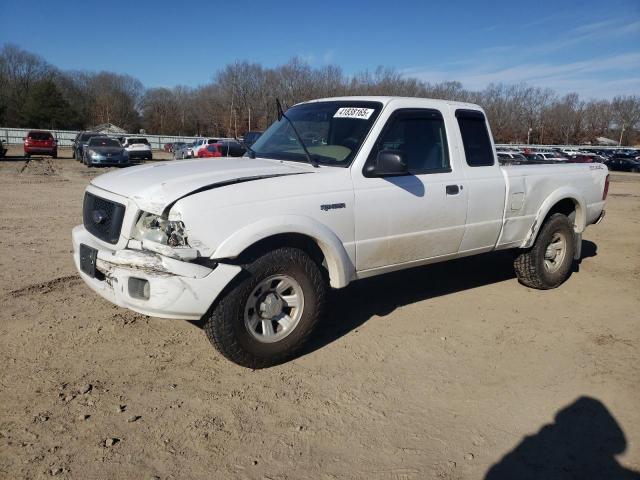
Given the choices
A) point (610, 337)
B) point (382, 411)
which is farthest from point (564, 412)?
point (610, 337)

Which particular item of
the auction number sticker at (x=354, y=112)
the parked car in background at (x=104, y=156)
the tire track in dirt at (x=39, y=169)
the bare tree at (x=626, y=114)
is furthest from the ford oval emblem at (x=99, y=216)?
the bare tree at (x=626, y=114)

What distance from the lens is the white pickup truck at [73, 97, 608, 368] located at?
344 centimetres

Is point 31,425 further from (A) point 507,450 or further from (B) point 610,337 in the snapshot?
(B) point 610,337

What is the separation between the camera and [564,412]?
11.3 ft

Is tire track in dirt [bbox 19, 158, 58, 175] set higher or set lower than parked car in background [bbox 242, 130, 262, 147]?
lower

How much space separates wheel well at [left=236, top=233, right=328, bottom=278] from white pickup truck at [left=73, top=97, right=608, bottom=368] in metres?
0.01

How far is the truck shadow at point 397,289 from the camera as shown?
191 inches

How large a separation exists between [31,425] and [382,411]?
216 cm

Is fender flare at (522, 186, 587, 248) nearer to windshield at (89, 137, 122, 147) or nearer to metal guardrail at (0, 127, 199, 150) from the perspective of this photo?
windshield at (89, 137, 122, 147)

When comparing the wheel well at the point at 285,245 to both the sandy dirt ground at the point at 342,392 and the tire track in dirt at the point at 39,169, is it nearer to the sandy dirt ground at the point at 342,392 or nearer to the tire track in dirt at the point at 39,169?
the sandy dirt ground at the point at 342,392

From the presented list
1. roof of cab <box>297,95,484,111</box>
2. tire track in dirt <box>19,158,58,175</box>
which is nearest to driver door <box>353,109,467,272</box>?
roof of cab <box>297,95,484,111</box>

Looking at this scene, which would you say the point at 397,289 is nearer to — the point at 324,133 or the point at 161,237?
the point at 324,133

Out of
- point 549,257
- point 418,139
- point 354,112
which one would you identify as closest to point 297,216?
point 354,112

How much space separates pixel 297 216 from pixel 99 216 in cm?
149
